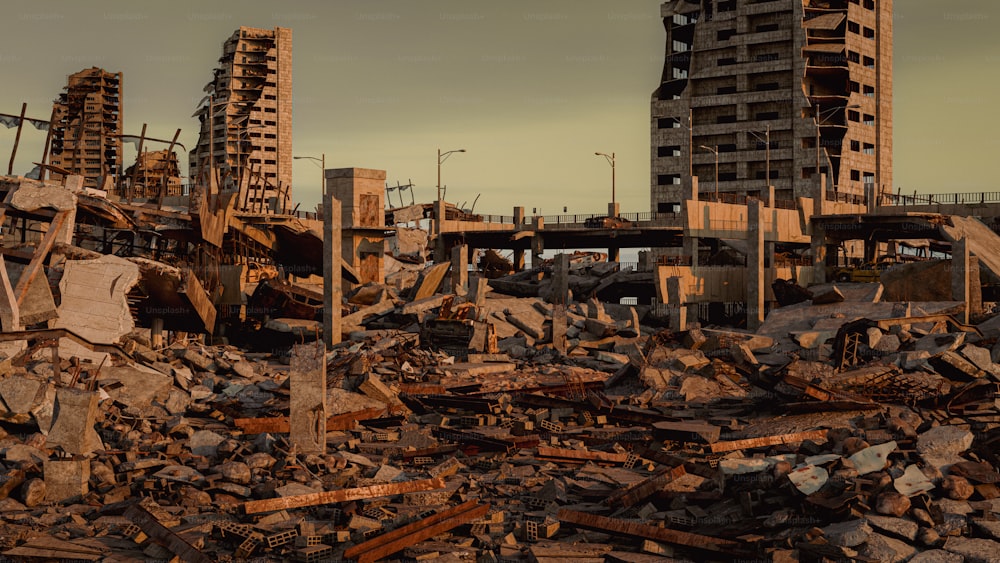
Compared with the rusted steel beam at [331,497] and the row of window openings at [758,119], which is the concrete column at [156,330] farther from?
the row of window openings at [758,119]

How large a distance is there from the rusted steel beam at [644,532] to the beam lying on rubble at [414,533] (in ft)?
3.71

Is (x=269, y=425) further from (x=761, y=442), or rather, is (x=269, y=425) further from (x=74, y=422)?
(x=761, y=442)

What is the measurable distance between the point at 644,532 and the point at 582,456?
4.64 m

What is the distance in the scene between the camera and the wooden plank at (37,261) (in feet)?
69.1

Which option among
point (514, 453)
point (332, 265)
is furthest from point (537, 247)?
point (514, 453)

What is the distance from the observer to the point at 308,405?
15523 mm

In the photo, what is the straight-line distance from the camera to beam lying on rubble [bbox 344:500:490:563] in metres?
10.5

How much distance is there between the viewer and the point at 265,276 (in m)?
39.3

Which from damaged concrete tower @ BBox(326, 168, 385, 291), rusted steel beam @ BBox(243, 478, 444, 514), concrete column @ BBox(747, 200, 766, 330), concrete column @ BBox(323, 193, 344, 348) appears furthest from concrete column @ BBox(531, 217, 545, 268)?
rusted steel beam @ BBox(243, 478, 444, 514)

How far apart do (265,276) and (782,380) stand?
25423 mm

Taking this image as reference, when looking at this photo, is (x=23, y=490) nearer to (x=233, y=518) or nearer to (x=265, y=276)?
(x=233, y=518)

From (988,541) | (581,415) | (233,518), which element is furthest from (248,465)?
(988,541)

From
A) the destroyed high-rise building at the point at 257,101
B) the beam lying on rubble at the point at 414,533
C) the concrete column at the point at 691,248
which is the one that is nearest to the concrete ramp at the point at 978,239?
the concrete column at the point at 691,248

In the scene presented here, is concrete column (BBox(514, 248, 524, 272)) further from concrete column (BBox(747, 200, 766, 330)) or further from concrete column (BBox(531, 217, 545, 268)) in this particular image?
concrete column (BBox(747, 200, 766, 330))
